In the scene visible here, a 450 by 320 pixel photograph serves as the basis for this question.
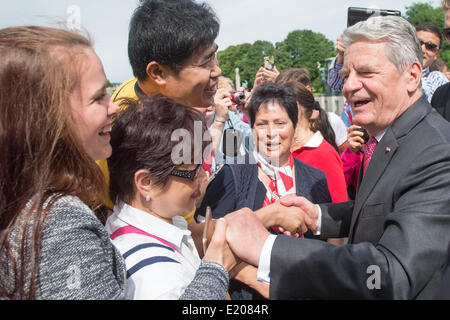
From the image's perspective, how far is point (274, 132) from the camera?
129 inches

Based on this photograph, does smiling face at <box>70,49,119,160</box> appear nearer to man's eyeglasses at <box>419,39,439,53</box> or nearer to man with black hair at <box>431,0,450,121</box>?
man with black hair at <box>431,0,450,121</box>

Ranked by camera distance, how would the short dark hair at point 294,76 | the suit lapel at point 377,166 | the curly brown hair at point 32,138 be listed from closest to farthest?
the curly brown hair at point 32,138, the suit lapel at point 377,166, the short dark hair at point 294,76

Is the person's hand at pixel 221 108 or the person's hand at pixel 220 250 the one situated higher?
the person's hand at pixel 221 108

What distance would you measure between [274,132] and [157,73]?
1409 millimetres

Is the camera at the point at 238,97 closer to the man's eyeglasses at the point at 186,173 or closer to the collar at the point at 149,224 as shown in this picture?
the man's eyeglasses at the point at 186,173

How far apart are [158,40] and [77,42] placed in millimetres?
916

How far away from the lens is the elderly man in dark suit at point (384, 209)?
151 cm

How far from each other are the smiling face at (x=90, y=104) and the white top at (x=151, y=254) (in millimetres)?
360

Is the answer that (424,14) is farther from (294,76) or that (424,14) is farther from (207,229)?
(207,229)

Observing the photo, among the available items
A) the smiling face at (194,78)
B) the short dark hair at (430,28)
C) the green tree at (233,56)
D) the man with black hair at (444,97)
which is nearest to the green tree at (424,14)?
the green tree at (233,56)

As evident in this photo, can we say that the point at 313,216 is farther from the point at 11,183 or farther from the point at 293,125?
the point at 11,183

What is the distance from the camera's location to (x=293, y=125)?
11.2ft

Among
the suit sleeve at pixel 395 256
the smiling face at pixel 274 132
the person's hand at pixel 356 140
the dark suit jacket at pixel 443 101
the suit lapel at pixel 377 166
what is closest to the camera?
the suit sleeve at pixel 395 256

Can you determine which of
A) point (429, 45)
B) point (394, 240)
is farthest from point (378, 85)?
point (429, 45)
